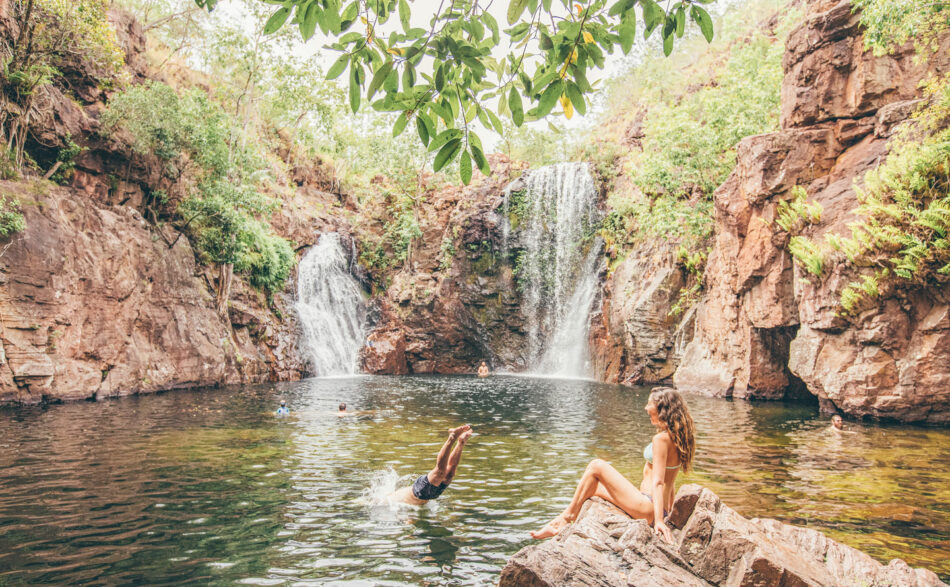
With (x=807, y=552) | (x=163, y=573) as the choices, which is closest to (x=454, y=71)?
(x=807, y=552)

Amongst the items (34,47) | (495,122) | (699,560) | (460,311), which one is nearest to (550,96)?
(495,122)

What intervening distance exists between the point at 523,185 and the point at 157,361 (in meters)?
23.5

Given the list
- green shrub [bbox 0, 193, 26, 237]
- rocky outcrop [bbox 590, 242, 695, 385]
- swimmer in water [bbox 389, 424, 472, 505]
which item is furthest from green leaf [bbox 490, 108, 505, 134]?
rocky outcrop [bbox 590, 242, 695, 385]

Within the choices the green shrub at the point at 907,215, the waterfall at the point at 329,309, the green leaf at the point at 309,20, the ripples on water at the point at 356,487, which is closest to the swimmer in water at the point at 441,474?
the ripples on water at the point at 356,487

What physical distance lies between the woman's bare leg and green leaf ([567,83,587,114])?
12.6 feet

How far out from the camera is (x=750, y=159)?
17.5m

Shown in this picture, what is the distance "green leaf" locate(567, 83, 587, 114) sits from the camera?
2633 millimetres

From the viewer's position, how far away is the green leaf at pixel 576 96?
263 centimetres

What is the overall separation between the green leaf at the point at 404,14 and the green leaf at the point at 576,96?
0.85 metres

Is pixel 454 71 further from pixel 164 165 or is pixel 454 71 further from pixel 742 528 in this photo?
pixel 164 165

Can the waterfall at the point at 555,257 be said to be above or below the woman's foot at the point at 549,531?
above

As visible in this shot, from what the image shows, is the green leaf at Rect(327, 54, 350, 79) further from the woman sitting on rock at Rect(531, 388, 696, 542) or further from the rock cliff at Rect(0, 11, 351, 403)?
the rock cliff at Rect(0, 11, 351, 403)

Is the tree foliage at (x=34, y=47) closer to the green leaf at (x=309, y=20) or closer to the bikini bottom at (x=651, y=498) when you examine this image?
the green leaf at (x=309, y=20)

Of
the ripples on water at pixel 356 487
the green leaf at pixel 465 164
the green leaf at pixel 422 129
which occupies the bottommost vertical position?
the ripples on water at pixel 356 487
